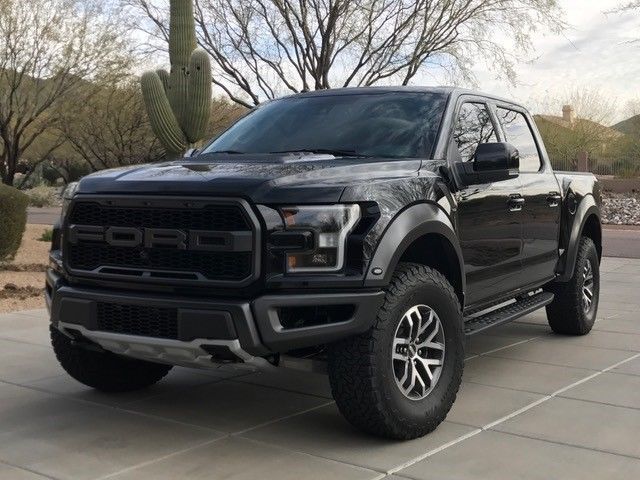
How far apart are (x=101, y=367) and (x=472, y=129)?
2876 millimetres

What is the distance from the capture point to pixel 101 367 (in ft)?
16.9

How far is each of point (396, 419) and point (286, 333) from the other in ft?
2.47

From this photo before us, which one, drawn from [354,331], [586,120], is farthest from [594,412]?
[586,120]

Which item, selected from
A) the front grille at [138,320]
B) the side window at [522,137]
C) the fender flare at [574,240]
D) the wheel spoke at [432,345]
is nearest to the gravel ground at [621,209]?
the fender flare at [574,240]

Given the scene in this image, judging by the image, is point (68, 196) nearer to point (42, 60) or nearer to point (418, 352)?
point (418, 352)

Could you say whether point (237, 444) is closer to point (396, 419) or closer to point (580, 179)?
point (396, 419)

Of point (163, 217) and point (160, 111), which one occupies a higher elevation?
point (160, 111)

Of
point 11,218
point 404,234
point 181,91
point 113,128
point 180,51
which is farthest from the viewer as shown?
point 113,128

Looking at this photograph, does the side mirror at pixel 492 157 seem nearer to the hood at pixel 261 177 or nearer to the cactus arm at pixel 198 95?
the hood at pixel 261 177

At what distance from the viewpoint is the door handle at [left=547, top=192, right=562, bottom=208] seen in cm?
637

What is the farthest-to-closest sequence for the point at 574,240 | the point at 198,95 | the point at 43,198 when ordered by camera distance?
the point at 43,198 < the point at 198,95 < the point at 574,240

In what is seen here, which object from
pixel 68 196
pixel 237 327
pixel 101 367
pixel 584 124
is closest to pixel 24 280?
pixel 101 367

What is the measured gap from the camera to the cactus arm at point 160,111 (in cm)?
1580

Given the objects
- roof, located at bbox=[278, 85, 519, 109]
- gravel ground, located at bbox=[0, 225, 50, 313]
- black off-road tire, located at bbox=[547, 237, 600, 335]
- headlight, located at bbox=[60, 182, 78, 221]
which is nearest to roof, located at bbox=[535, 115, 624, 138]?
gravel ground, located at bbox=[0, 225, 50, 313]
